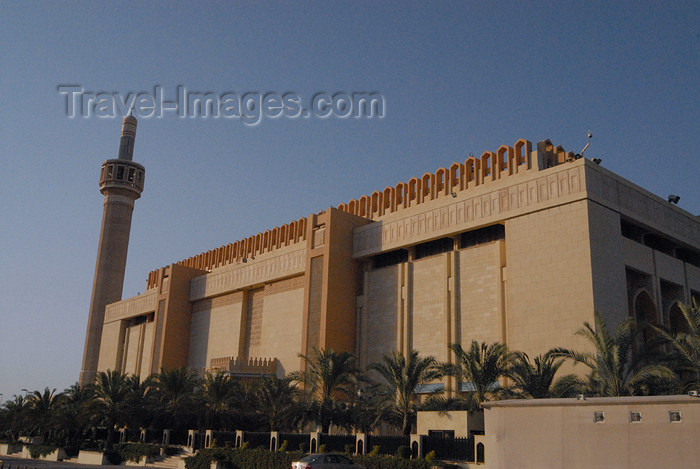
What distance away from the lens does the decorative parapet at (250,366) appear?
35.6m

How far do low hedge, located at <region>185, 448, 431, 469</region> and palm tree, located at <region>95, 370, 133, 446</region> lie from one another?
626cm

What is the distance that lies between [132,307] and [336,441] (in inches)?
1332

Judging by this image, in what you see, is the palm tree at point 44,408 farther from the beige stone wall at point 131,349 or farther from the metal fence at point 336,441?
the metal fence at point 336,441

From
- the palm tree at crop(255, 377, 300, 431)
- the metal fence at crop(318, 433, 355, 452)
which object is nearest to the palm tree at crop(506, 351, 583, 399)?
the metal fence at crop(318, 433, 355, 452)

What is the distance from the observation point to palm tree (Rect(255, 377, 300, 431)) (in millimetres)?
26625

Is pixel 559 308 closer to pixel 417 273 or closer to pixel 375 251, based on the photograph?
pixel 417 273

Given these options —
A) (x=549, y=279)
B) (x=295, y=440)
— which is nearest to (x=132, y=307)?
(x=295, y=440)

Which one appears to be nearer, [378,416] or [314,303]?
[378,416]

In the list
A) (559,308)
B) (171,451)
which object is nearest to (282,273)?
(171,451)

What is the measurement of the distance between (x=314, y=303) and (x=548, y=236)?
42.6 feet

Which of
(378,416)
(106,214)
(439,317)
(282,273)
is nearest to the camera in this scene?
(378,416)

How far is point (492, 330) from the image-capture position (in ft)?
89.5

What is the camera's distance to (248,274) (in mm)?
41250

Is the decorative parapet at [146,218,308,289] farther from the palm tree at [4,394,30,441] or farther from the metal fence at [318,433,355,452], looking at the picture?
the metal fence at [318,433,355,452]
